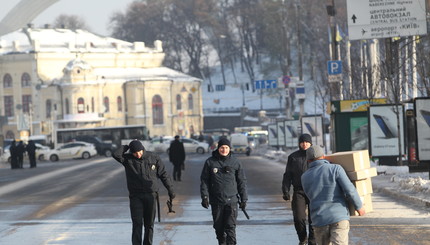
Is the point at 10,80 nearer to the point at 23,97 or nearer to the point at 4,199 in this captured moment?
the point at 23,97

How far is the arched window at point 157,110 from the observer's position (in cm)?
13425

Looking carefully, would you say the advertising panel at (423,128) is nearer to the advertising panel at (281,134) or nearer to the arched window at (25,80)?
the advertising panel at (281,134)

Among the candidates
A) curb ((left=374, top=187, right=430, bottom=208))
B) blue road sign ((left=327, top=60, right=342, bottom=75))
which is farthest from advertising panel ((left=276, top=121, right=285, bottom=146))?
curb ((left=374, top=187, right=430, bottom=208))

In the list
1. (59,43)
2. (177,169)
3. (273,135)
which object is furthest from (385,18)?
(59,43)

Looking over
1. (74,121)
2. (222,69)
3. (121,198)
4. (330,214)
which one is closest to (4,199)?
(121,198)

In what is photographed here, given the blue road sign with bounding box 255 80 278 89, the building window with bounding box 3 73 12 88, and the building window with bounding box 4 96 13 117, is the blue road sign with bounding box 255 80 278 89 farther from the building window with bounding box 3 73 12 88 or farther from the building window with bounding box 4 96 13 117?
the building window with bounding box 3 73 12 88

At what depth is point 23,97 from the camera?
136500 millimetres

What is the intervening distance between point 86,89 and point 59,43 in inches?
532

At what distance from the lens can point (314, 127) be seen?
5256 cm

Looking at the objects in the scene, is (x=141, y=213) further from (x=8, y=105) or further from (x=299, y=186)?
(x=8, y=105)

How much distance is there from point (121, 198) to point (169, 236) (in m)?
10.9

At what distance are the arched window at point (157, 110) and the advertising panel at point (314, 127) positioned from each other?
81.9 metres

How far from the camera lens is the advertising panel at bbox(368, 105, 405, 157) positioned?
110ft

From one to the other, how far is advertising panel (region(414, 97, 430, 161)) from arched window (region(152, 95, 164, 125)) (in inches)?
4220
